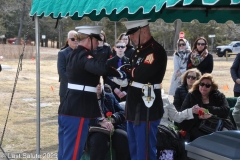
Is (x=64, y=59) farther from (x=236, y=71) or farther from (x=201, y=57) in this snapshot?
(x=236, y=71)

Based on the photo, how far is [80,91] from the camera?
405 centimetres

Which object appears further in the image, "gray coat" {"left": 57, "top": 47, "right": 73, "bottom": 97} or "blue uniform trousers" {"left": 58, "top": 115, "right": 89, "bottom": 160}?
"gray coat" {"left": 57, "top": 47, "right": 73, "bottom": 97}

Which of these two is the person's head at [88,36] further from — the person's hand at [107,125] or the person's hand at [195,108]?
the person's hand at [195,108]

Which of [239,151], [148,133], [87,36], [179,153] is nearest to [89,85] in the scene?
[87,36]

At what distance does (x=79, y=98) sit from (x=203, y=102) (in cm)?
174

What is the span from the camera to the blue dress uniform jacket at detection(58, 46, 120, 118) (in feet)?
13.0

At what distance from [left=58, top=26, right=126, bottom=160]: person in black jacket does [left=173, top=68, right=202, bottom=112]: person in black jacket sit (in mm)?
1605

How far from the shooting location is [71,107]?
408cm

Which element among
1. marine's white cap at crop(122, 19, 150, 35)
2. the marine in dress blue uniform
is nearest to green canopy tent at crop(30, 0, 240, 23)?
marine's white cap at crop(122, 19, 150, 35)

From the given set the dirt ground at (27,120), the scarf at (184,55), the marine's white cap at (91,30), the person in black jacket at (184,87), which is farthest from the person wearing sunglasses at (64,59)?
the scarf at (184,55)

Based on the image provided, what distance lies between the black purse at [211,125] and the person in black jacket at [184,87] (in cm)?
56

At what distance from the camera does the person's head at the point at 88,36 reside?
401cm

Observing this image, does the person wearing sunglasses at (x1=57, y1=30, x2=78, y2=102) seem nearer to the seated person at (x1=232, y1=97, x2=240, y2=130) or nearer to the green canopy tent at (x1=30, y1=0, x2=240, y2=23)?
the green canopy tent at (x1=30, y1=0, x2=240, y2=23)

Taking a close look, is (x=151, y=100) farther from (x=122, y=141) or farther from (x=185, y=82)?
(x=185, y=82)
